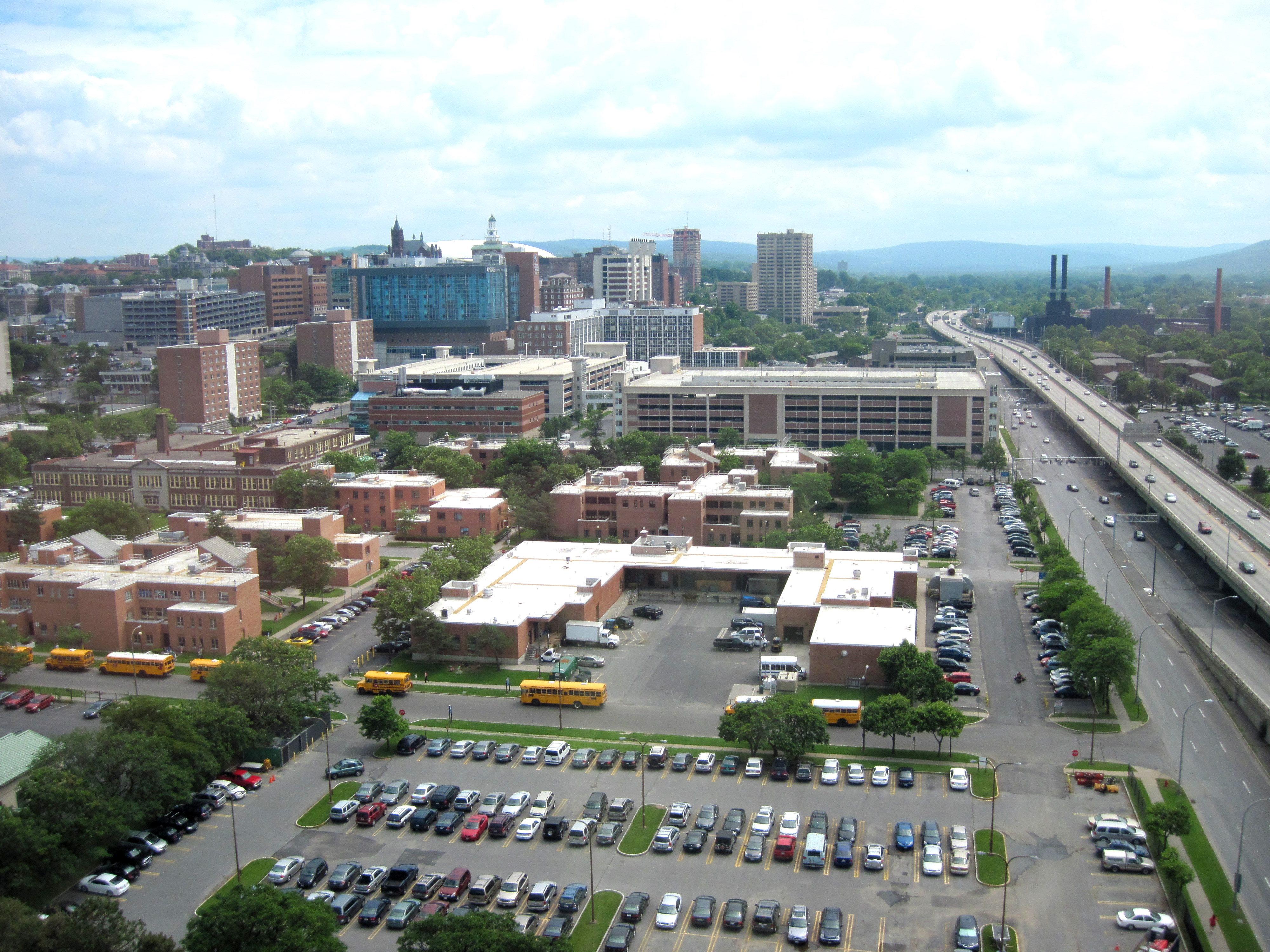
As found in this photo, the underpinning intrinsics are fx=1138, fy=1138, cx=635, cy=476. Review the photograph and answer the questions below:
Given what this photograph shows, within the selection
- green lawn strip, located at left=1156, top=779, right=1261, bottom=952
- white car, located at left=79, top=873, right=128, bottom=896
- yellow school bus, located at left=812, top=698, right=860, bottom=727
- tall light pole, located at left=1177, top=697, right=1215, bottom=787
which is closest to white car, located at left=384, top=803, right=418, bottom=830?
white car, located at left=79, top=873, right=128, bottom=896

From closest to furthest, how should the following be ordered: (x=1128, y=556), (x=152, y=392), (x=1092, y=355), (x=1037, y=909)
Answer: (x=1037, y=909)
(x=1128, y=556)
(x=152, y=392)
(x=1092, y=355)

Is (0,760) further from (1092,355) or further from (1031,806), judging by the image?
(1092,355)

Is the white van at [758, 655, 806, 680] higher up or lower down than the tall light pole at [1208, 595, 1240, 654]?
lower down

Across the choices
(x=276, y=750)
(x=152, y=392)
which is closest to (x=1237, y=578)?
(x=276, y=750)

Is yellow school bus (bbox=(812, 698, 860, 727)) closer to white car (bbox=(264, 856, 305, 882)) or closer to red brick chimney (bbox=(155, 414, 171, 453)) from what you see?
white car (bbox=(264, 856, 305, 882))

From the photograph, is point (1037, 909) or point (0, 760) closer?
point (1037, 909)

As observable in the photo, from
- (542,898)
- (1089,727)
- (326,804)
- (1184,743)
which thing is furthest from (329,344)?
(542,898)

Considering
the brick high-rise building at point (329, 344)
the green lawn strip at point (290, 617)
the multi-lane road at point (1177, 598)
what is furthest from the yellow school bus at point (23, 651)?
the brick high-rise building at point (329, 344)
